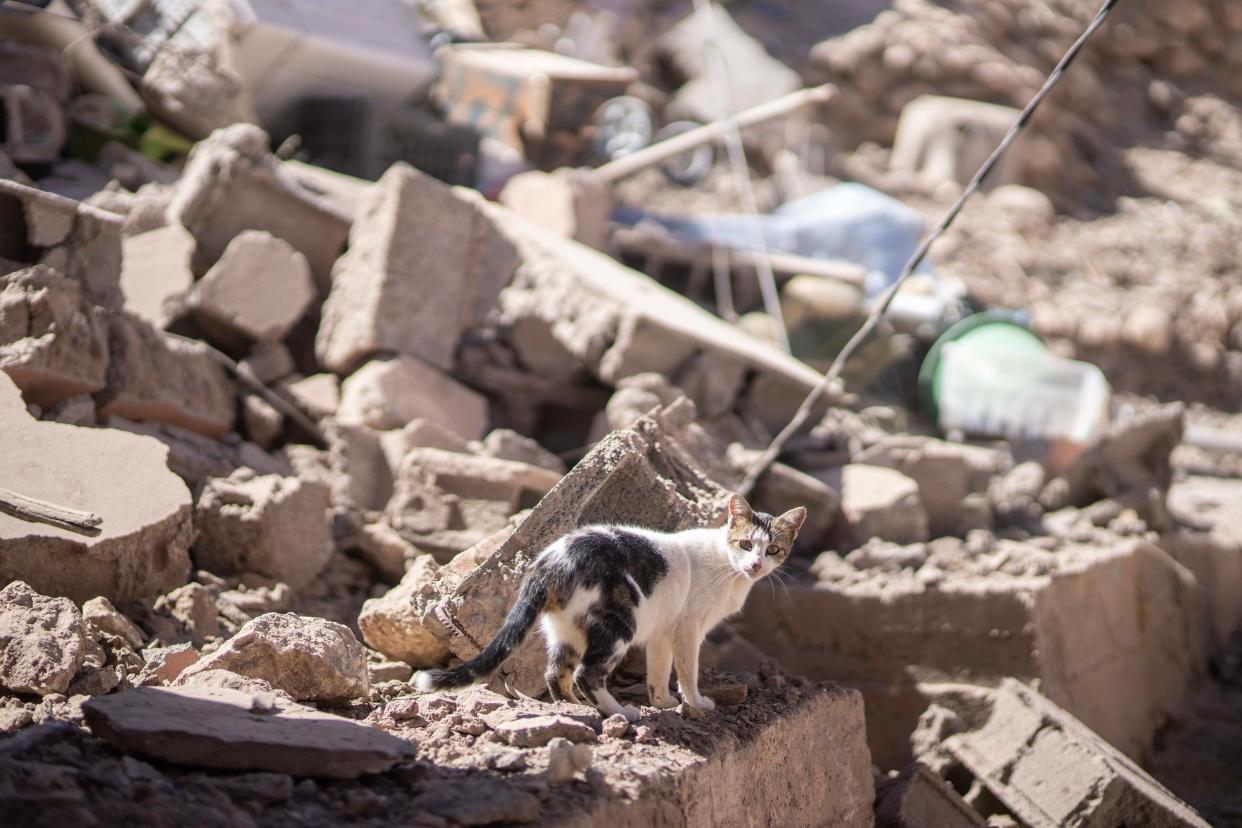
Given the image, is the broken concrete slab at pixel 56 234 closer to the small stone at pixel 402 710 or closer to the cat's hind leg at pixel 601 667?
the small stone at pixel 402 710

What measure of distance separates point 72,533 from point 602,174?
7476 mm

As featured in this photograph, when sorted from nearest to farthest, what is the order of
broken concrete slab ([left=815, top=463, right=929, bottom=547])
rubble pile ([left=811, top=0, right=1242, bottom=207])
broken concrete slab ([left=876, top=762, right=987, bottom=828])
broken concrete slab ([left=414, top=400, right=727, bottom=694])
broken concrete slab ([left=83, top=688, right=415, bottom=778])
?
broken concrete slab ([left=83, top=688, right=415, bottom=778]), broken concrete slab ([left=414, top=400, right=727, bottom=694]), broken concrete slab ([left=876, top=762, right=987, bottom=828]), broken concrete slab ([left=815, top=463, right=929, bottom=547]), rubble pile ([left=811, top=0, right=1242, bottom=207])

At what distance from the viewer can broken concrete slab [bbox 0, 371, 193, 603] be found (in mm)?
4160

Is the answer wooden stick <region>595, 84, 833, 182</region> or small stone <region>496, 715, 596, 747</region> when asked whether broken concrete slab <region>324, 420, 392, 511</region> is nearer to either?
small stone <region>496, 715, 596, 747</region>

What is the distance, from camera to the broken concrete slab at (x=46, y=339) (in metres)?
4.87

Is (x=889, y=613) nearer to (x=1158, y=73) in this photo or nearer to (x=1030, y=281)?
(x=1030, y=281)

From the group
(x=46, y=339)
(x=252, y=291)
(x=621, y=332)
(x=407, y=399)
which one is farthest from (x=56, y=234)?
(x=621, y=332)

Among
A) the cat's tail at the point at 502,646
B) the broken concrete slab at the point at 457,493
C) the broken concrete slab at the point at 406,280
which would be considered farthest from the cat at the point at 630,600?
the broken concrete slab at the point at 406,280

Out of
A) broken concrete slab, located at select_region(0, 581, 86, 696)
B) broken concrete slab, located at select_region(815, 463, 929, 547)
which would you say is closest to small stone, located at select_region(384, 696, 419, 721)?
broken concrete slab, located at select_region(0, 581, 86, 696)

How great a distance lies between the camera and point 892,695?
20.6ft

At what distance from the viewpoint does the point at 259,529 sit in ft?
16.7

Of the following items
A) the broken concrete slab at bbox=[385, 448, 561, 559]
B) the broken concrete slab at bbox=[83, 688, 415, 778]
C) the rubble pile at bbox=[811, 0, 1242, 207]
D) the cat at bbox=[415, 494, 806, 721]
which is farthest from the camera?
the rubble pile at bbox=[811, 0, 1242, 207]

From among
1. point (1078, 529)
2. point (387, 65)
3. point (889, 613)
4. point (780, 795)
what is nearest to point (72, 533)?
point (780, 795)

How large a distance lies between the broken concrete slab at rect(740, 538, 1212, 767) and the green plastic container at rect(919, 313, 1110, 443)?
2.42 metres
